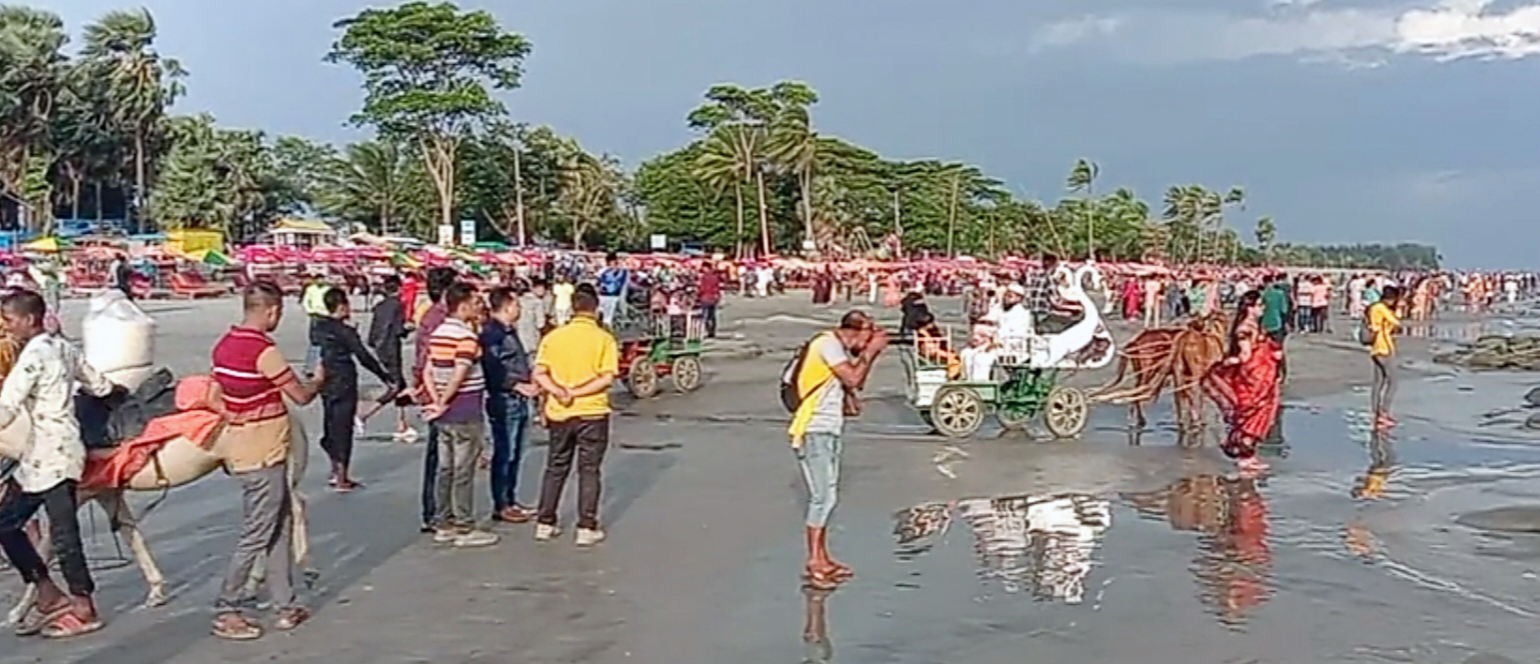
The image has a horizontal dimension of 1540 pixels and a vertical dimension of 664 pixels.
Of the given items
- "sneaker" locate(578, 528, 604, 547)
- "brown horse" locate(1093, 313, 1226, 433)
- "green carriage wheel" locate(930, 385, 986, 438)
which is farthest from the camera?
"green carriage wheel" locate(930, 385, 986, 438)

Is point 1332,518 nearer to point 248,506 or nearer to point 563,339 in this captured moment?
point 563,339

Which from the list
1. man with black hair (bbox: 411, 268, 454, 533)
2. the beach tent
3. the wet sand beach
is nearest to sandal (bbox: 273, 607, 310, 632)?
the wet sand beach

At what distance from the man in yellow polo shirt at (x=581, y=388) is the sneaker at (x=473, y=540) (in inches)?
22.7

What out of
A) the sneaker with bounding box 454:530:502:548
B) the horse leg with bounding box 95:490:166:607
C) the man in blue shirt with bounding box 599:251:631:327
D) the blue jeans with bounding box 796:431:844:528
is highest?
the man in blue shirt with bounding box 599:251:631:327

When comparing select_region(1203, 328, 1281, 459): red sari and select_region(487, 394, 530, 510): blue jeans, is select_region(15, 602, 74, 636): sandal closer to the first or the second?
select_region(487, 394, 530, 510): blue jeans

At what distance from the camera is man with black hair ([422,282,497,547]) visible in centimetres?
1119

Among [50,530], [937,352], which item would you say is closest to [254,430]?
[50,530]

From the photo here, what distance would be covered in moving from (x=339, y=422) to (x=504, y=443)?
1817 mm

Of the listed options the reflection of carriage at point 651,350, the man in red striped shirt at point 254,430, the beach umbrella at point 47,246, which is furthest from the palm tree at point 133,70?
the man in red striped shirt at point 254,430

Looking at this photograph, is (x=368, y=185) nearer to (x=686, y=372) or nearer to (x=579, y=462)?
(x=686, y=372)

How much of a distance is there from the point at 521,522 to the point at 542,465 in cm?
373

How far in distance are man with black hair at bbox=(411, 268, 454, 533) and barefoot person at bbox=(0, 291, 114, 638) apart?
2967 mm

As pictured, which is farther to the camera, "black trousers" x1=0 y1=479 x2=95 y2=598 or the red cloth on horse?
the red cloth on horse

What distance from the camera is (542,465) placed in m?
16.2
